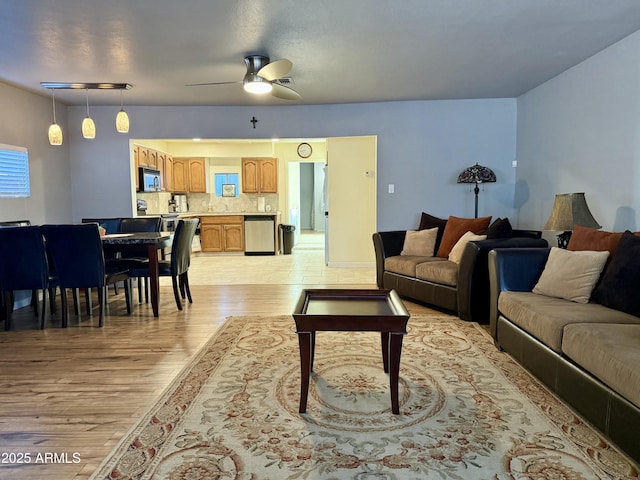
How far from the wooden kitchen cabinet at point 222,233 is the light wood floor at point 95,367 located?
3147 mm

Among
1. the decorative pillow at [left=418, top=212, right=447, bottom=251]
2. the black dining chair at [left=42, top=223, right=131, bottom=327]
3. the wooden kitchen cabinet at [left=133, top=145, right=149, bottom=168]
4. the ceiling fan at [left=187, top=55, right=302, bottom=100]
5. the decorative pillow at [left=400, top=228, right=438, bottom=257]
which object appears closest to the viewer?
the ceiling fan at [left=187, top=55, right=302, bottom=100]

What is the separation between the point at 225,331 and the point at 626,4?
3.82 metres

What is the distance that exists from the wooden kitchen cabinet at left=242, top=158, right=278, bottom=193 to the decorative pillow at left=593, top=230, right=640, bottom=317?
7035mm

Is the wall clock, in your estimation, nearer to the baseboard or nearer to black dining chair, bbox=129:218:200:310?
the baseboard

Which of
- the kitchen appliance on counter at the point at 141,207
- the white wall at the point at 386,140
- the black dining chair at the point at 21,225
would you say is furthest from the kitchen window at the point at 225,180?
the black dining chair at the point at 21,225

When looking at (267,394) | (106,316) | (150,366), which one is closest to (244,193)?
(106,316)

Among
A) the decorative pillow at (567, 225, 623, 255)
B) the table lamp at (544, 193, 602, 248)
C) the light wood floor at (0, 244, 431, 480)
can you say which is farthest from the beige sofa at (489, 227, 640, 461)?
the light wood floor at (0, 244, 431, 480)

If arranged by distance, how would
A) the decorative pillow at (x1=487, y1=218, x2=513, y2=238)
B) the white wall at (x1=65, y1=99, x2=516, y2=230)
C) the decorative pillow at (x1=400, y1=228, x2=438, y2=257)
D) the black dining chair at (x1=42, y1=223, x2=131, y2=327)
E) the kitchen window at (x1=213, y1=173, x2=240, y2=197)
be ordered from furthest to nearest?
the kitchen window at (x1=213, y1=173, x2=240, y2=197) → the white wall at (x1=65, y1=99, x2=516, y2=230) → the decorative pillow at (x1=400, y1=228, x2=438, y2=257) → the decorative pillow at (x1=487, y1=218, x2=513, y2=238) → the black dining chair at (x1=42, y1=223, x2=131, y2=327)

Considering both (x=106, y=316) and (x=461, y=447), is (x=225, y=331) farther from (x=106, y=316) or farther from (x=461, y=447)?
(x=461, y=447)

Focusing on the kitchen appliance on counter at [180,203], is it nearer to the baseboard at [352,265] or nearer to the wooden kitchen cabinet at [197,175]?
the wooden kitchen cabinet at [197,175]

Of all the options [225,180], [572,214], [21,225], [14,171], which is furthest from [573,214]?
[225,180]

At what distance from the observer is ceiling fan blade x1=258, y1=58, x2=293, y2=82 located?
333 cm

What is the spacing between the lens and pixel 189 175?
8750 millimetres

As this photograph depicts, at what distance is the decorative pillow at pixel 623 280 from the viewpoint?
91.3 inches
